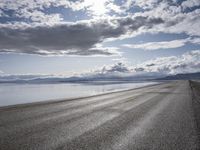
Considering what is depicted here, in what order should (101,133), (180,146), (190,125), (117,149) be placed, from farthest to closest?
1. (190,125)
2. (101,133)
3. (180,146)
4. (117,149)

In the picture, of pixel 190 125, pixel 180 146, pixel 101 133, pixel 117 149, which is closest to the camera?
pixel 117 149

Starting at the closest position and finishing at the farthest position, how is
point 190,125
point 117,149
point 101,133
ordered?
point 117,149, point 101,133, point 190,125

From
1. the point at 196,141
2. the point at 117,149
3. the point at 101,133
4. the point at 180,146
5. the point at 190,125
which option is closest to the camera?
the point at 117,149

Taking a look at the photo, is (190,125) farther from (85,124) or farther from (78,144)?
(78,144)

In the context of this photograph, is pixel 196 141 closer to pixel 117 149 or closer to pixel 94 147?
pixel 117 149

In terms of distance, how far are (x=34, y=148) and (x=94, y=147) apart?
1.82 m

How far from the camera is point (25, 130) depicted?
1034 centimetres

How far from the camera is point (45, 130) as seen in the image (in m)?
10.4

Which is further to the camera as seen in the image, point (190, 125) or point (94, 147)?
point (190, 125)

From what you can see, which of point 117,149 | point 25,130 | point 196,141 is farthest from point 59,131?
point 196,141

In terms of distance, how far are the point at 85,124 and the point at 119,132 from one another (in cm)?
236

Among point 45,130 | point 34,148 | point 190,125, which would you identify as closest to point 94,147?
point 34,148

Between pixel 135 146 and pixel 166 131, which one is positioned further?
pixel 166 131

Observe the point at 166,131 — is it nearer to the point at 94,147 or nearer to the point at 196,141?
the point at 196,141
